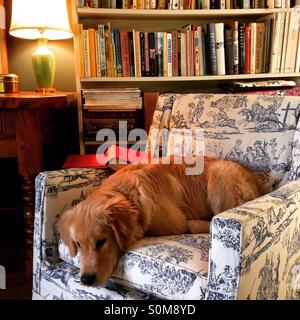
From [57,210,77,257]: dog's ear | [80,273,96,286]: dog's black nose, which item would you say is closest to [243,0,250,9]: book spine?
[57,210,77,257]: dog's ear

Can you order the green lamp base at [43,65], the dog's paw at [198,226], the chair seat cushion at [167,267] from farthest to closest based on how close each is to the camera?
the green lamp base at [43,65], the dog's paw at [198,226], the chair seat cushion at [167,267]

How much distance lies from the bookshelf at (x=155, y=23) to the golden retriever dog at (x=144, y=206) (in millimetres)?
745

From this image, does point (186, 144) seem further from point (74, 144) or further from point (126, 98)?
point (74, 144)

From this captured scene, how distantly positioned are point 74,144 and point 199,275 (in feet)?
5.06

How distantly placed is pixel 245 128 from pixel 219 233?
27.5 inches

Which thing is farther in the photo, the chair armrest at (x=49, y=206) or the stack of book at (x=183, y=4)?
the stack of book at (x=183, y=4)

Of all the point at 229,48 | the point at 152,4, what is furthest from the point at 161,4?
the point at 229,48

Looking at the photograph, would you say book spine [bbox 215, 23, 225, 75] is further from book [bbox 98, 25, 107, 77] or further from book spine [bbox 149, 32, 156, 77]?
book [bbox 98, 25, 107, 77]

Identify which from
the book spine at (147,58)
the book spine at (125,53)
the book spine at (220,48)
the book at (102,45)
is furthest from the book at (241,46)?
the book at (102,45)

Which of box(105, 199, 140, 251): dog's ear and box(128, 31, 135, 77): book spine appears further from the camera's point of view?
box(128, 31, 135, 77): book spine

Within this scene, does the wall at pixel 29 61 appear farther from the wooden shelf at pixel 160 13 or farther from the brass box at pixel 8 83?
the brass box at pixel 8 83

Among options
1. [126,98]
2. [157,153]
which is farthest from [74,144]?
[157,153]

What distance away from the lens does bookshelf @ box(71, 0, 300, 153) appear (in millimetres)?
1911

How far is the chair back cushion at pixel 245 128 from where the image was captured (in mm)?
1369
